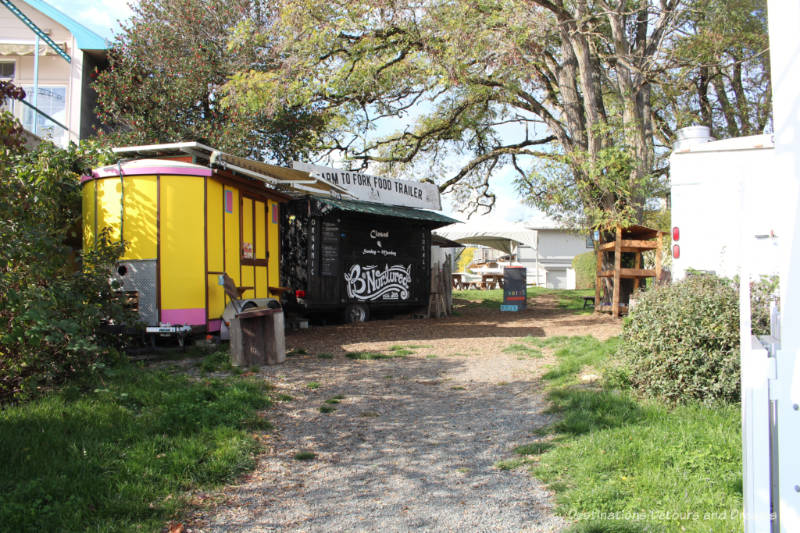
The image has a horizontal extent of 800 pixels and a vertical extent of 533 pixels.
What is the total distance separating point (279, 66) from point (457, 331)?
331 inches

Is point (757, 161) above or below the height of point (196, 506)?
above

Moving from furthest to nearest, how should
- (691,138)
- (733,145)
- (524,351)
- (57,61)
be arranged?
(57,61) < (691,138) < (524,351) < (733,145)

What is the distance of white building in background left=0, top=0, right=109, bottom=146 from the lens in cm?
1642

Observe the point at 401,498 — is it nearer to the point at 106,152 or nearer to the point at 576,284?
the point at 106,152

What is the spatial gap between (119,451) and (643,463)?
3.53 m

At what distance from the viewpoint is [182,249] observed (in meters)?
8.12

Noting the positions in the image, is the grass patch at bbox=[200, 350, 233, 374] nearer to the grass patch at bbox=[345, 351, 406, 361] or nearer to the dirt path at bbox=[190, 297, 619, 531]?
the dirt path at bbox=[190, 297, 619, 531]

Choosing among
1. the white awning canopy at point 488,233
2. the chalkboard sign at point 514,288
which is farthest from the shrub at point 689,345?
the white awning canopy at point 488,233

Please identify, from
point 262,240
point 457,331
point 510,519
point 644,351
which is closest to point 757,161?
point 644,351

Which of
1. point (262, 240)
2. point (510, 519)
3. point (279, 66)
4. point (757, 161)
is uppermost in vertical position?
point (279, 66)

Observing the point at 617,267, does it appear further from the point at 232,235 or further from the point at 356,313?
the point at 232,235

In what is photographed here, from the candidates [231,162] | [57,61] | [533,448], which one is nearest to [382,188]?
[231,162]

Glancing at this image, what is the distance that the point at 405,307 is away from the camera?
14.6m

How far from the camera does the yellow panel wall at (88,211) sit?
8.19m
